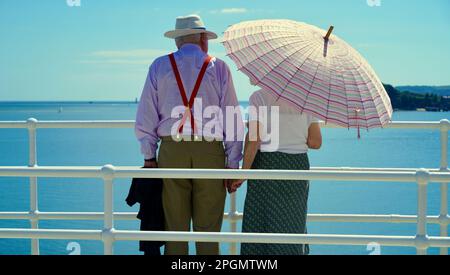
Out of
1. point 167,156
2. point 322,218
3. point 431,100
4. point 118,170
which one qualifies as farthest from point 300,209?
point 431,100

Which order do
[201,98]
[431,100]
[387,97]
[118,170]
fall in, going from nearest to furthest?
[118,170] < [201,98] < [387,97] < [431,100]

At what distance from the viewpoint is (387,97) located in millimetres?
4230

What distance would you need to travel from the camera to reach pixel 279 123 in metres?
3.88

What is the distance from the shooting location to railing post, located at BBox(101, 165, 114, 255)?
11.3 feet

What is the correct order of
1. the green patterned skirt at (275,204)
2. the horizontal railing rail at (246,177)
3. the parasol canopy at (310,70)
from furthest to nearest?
the green patterned skirt at (275,204) < the parasol canopy at (310,70) < the horizontal railing rail at (246,177)

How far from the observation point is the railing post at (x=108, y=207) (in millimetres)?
3430

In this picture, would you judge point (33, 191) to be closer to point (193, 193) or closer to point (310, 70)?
point (193, 193)

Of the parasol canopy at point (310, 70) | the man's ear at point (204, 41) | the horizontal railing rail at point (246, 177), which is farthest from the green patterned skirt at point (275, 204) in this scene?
the man's ear at point (204, 41)

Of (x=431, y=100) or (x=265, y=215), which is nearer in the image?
(x=265, y=215)

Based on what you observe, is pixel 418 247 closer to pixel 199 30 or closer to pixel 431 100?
pixel 199 30

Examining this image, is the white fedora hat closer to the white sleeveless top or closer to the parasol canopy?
the parasol canopy

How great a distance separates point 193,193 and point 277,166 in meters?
0.51

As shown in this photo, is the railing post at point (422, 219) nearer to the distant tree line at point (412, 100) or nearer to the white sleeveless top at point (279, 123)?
the white sleeveless top at point (279, 123)
